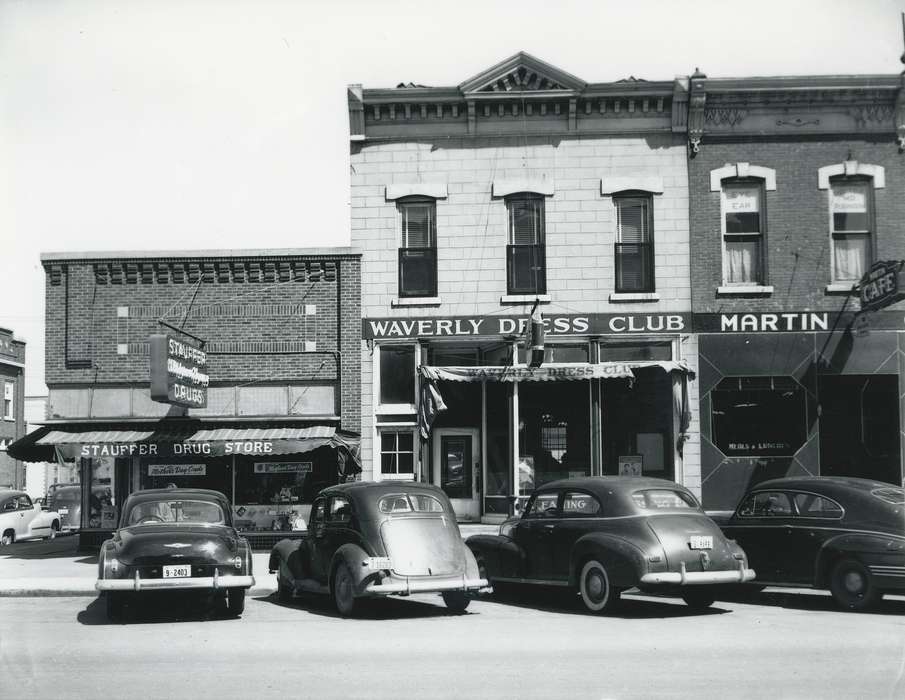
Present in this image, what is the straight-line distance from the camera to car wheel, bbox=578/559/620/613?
41.2 ft

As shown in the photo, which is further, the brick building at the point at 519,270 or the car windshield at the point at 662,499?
the brick building at the point at 519,270

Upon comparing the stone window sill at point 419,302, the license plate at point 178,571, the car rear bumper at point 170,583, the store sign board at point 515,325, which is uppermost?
the stone window sill at point 419,302

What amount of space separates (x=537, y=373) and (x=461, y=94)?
19.7 ft

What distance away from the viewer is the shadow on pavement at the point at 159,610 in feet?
41.1

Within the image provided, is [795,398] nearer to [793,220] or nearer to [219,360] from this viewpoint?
[793,220]

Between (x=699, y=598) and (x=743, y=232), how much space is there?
34.2ft

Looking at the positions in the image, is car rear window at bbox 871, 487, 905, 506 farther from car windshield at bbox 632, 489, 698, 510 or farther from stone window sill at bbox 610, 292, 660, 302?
stone window sill at bbox 610, 292, 660, 302

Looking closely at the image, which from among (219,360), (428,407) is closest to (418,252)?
(428,407)

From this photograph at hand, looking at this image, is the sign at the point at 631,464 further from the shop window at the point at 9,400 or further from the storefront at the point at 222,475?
the shop window at the point at 9,400

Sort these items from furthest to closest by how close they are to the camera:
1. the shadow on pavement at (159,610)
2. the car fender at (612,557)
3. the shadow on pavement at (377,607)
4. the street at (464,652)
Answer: the shadow on pavement at (377,607) < the shadow on pavement at (159,610) < the car fender at (612,557) < the street at (464,652)

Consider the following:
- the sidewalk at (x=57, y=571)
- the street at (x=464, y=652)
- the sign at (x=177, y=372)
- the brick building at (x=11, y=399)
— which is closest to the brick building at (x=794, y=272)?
the sidewalk at (x=57, y=571)

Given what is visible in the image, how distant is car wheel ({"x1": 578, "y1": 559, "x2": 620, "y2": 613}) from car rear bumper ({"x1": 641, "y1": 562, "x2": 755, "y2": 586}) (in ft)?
2.17

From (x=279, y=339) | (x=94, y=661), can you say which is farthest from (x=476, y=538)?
(x=279, y=339)

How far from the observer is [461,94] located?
2169 cm
